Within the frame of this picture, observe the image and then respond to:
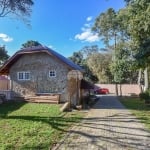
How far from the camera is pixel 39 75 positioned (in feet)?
87.2

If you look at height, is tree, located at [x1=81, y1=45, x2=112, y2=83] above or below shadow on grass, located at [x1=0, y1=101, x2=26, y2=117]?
above

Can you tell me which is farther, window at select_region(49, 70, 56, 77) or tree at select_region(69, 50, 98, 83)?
tree at select_region(69, 50, 98, 83)

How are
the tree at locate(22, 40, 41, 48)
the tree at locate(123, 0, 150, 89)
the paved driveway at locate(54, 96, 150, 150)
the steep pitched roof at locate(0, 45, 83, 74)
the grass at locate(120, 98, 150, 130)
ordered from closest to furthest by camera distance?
1. the paved driveway at locate(54, 96, 150, 150)
2. the grass at locate(120, 98, 150, 130)
3. the tree at locate(123, 0, 150, 89)
4. the steep pitched roof at locate(0, 45, 83, 74)
5. the tree at locate(22, 40, 41, 48)

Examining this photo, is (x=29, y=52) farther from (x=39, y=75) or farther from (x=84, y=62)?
(x=84, y=62)

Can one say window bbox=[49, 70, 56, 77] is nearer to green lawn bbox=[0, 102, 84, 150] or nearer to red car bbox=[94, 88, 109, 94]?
green lawn bbox=[0, 102, 84, 150]

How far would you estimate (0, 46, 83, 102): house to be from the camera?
1007 inches

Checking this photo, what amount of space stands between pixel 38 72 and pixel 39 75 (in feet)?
0.96

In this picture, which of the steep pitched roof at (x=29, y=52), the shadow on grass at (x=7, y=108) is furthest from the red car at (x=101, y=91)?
the shadow on grass at (x=7, y=108)

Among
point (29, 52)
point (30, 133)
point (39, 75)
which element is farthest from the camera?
point (39, 75)

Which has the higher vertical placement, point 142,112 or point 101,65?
point 101,65

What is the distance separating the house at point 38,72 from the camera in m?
25.6

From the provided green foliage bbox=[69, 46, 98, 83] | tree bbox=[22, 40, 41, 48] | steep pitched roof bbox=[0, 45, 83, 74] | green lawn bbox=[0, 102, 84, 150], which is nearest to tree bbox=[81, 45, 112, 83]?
green foliage bbox=[69, 46, 98, 83]

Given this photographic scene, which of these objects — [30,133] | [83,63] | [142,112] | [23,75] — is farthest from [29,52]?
[83,63]

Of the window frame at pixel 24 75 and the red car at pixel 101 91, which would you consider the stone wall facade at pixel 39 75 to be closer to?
the window frame at pixel 24 75
